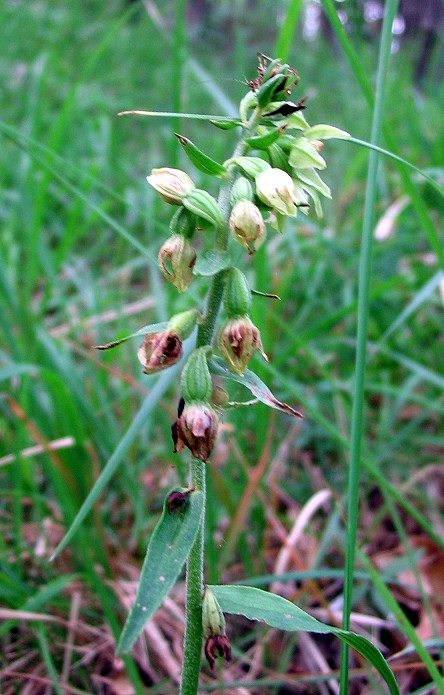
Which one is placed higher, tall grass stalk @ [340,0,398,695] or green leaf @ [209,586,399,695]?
tall grass stalk @ [340,0,398,695]

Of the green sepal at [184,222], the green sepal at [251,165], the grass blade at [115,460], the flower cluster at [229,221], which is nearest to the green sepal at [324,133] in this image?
the flower cluster at [229,221]

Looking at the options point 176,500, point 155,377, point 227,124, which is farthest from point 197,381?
point 155,377

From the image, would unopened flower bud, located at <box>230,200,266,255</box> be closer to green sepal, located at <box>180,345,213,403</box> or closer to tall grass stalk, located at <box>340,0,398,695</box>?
green sepal, located at <box>180,345,213,403</box>

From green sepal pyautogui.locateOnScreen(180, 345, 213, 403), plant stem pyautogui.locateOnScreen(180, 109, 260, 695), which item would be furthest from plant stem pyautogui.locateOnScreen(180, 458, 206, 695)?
green sepal pyautogui.locateOnScreen(180, 345, 213, 403)

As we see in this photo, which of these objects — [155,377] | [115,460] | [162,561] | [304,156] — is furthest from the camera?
[155,377]

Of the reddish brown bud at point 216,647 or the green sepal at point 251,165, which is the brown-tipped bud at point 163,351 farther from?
the reddish brown bud at point 216,647

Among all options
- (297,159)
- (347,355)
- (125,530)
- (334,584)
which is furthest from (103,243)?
(297,159)

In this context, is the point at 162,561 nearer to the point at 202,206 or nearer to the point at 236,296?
the point at 236,296

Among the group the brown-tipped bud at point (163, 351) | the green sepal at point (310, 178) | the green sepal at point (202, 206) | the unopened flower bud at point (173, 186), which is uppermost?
the green sepal at point (310, 178)

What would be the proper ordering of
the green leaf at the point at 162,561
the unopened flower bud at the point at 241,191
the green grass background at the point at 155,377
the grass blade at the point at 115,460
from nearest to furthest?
the green leaf at the point at 162,561, the unopened flower bud at the point at 241,191, the grass blade at the point at 115,460, the green grass background at the point at 155,377
